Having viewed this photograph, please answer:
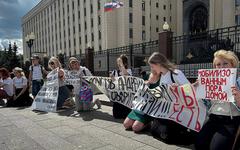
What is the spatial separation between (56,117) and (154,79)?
329 cm

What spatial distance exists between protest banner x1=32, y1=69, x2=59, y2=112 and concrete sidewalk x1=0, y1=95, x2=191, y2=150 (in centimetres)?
61

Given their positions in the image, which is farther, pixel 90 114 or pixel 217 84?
pixel 90 114

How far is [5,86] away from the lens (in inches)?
368

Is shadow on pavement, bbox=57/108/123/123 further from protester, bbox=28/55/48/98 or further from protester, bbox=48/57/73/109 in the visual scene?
protester, bbox=28/55/48/98

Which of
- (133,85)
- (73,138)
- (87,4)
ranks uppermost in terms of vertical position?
(87,4)

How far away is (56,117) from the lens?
6609mm

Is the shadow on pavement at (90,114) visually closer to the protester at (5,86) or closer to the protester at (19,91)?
the protester at (19,91)

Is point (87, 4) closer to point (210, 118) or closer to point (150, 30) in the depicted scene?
point (150, 30)

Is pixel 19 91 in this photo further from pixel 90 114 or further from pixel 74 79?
pixel 90 114

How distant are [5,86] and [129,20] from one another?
1281 inches

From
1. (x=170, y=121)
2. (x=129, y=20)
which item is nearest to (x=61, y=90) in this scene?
(x=170, y=121)

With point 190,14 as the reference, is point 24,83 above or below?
below

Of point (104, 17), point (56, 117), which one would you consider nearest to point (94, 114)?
point (56, 117)

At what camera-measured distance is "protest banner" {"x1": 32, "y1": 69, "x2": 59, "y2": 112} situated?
7.48 m
